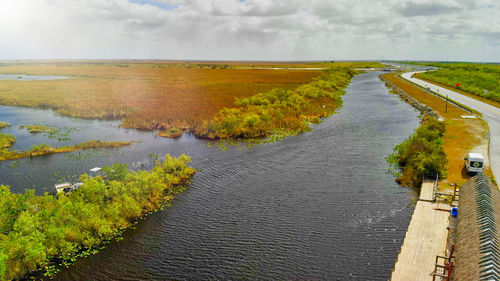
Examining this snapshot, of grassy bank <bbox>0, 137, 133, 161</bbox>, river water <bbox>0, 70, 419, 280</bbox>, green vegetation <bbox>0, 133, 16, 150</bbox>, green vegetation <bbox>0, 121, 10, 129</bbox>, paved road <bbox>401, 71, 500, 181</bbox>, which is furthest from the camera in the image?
green vegetation <bbox>0, 121, 10, 129</bbox>

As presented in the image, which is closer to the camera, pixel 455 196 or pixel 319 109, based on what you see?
pixel 455 196


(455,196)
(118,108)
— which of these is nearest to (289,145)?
(455,196)

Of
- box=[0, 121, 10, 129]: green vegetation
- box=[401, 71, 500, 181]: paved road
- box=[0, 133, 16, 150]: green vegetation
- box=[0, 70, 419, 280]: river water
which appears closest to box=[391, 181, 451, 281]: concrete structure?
box=[0, 70, 419, 280]: river water

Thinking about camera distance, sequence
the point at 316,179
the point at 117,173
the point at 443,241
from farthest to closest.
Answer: the point at 316,179 → the point at 117,173 → the point at 443,241

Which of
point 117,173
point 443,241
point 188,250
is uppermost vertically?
point 117,173

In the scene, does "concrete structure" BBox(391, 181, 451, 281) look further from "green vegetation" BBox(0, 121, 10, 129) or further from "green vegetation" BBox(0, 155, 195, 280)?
"green vegetation" BBox(0, 121, 10, 129)

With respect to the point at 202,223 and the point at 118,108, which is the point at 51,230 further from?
the point at 118,108

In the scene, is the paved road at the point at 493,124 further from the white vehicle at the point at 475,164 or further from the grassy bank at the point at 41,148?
the grassy bank at the point at 41,148
